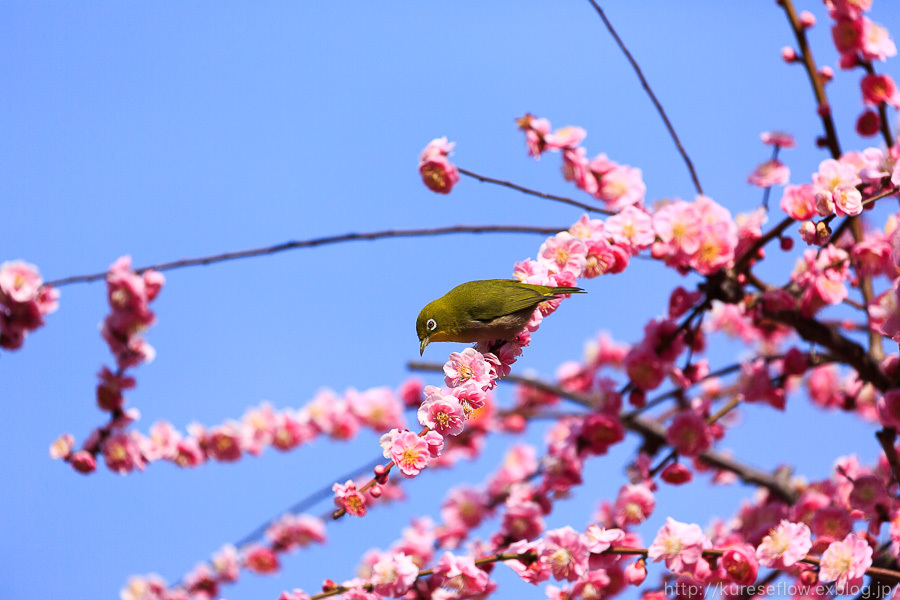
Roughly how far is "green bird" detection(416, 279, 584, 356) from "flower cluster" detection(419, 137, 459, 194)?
0.85 meters

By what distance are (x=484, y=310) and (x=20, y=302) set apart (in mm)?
2419

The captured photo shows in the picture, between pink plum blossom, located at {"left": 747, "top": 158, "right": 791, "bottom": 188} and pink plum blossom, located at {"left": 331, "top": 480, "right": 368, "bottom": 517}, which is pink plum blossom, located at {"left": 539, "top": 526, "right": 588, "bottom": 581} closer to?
pink plum blossom, located at {"left": 331, "top": 480, "right": 368, "bottom": 517}

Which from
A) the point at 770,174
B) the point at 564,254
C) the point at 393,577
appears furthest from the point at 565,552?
the point at 770,174

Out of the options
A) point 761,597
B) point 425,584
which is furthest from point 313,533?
point 761,597

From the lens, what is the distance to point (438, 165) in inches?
110

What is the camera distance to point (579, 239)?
219 centimetres

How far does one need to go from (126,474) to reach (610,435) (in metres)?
2.49

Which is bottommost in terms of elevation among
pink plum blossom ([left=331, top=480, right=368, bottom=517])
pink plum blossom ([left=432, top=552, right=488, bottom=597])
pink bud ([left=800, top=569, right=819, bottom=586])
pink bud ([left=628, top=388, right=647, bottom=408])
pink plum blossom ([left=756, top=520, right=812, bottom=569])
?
pink bud ([left=800, top=569, right=819, bottom=586])

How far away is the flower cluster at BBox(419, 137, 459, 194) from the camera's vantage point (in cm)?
280

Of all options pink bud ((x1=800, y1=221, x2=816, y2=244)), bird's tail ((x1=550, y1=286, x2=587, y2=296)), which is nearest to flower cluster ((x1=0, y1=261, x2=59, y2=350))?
bird's tail ((x1=550, y1=286, x2=587, y2=296))

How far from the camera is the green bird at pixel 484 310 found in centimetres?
197

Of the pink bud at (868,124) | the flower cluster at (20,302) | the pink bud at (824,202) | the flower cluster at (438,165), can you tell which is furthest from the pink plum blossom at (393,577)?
the pink bud at (868,124)

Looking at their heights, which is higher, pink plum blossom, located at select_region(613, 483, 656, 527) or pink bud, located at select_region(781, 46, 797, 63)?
pink bud, located at select_region(781, 46, 797, 63)

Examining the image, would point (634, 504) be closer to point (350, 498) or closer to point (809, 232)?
point (809, 232)
